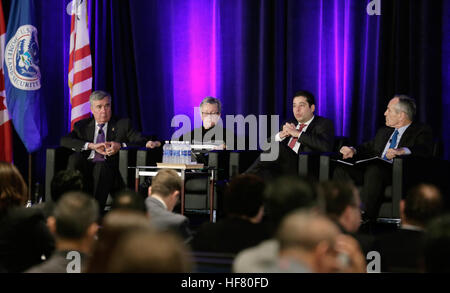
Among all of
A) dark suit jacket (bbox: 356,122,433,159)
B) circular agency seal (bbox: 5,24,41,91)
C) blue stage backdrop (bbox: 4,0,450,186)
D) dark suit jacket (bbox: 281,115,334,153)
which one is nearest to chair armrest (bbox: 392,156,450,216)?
dark suit jacket (bbox: 356,122,433,159)

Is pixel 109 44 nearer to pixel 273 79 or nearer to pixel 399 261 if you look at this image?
pixel 273 79

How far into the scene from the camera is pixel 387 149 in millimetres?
5824

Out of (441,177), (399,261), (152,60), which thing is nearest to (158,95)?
(152,60)

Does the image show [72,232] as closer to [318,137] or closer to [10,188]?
[10,188]

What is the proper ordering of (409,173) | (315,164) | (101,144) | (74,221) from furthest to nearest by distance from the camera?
(101,144)
(315,164)
(409,173)
(74,221)

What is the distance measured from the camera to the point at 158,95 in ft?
25.0

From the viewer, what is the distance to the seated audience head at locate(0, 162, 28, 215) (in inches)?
120

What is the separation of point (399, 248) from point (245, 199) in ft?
2.16

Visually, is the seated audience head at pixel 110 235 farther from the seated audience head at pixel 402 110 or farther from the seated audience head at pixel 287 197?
the seated audience head at pixel 402 110

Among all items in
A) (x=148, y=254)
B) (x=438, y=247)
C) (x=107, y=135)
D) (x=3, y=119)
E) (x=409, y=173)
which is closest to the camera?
(x=148, y=254)

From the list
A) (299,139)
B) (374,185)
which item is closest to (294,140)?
(299,139)

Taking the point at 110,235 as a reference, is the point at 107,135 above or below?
above

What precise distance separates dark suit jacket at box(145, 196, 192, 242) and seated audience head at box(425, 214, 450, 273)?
4.55 feet

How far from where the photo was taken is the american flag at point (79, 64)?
23.7ft
